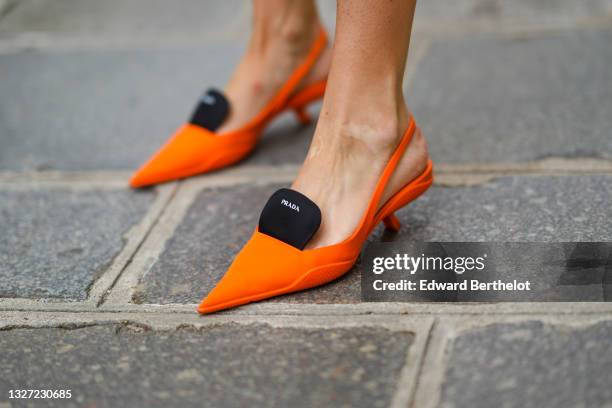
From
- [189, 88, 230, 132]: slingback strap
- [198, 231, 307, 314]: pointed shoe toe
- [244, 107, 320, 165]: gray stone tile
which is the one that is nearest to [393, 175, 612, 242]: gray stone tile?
[198, 231, 307, 314]: pointed shoe toe

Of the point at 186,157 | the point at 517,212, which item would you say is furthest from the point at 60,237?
the point at 517,212

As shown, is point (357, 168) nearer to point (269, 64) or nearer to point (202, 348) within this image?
point (202, 348)

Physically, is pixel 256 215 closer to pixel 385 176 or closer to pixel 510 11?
pixel 385 176

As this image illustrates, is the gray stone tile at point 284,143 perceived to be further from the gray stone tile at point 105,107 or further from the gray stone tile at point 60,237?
the gray stone tile at point 60,237

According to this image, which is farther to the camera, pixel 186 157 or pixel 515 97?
pixel 515 97

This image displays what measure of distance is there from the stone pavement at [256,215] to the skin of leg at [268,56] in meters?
0.11

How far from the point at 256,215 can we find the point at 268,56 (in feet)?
1.24

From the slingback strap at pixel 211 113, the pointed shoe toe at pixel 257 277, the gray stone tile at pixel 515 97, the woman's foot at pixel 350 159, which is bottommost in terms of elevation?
the gray stone tile at pixel 515 97

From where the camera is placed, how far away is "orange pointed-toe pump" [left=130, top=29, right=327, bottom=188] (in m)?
1.42

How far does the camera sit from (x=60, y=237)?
1.26 m

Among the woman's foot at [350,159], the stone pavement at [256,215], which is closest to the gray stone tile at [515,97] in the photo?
the stone pavement at [256,215]

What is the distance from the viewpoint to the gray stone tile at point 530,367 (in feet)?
2.60

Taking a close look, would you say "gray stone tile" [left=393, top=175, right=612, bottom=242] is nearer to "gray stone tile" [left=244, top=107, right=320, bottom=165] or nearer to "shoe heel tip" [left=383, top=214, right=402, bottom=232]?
"shoe heel tip" [left=383, top=214, right=402, bottom=232]

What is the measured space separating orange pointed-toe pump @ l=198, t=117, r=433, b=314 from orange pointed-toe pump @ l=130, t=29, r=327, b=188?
420 millimetres
